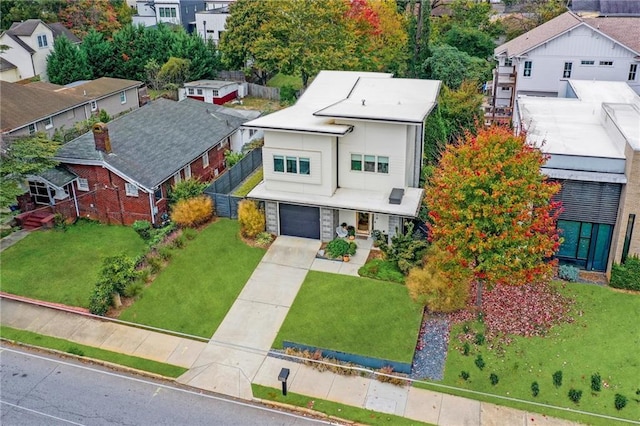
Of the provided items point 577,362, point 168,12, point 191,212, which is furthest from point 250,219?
point 168,12

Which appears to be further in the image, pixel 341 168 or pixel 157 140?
pixel 157 140

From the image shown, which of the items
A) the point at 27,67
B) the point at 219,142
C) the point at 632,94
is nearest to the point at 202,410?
the point at 219,142

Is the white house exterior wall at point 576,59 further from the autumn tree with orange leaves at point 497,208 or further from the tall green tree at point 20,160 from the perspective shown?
the tall green tree at point 20,160

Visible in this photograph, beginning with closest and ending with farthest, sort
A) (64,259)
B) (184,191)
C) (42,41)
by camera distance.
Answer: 1. (64,259)
2. (184,191)
3. (42,41)

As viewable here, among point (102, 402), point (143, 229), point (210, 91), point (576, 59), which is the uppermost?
point (576, 59)

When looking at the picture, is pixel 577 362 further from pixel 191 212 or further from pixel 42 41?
pixel 42 41

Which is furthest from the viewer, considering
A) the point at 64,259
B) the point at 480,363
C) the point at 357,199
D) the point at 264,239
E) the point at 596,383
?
the point at 264,239

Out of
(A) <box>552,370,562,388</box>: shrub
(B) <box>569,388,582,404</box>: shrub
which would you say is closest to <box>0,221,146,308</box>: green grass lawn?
(A) <box>552,370,562,388</box>: shrub

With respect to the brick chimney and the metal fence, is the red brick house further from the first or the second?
the metal fence
